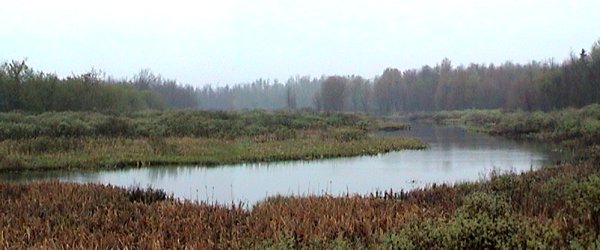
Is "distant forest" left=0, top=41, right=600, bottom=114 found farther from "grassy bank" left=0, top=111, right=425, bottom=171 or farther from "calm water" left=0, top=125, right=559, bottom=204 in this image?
"calm water" left=0, top=125, right=559, bottom=204

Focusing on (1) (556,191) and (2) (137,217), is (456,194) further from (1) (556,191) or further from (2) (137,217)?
(2) (137,217)

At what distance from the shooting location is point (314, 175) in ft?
64.2

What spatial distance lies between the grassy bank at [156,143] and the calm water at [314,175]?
55.7 inches

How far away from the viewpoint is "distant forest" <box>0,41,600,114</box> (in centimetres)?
4316

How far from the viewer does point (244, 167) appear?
72.2 ft

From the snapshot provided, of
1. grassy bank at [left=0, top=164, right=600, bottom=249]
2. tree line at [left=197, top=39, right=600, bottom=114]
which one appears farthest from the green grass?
tree line at [left=197, top=39, right=600, bottom=114]

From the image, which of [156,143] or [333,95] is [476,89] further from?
[156,143]

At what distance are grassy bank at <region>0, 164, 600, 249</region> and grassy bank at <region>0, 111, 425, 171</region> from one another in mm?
9482

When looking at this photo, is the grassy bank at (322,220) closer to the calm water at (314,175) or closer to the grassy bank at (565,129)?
the calm water at (314,175)

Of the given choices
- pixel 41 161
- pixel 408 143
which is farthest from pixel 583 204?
pixel 408 143

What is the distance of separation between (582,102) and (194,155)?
128ft

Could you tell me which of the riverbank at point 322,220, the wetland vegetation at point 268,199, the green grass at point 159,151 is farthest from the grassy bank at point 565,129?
the riverbank at point 322,220

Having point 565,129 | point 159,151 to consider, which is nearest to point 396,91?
point 565,129

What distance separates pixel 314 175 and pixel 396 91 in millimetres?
87276
